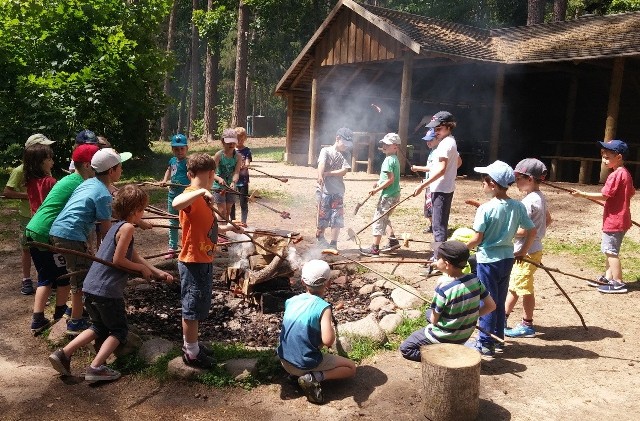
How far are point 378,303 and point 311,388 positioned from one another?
6.65ft

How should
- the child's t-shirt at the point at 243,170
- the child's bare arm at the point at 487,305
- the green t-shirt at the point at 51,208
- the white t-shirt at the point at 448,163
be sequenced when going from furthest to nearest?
the child's t-shirt at the point at 243,170 < the white t-shirt at the point at 448,163 < the green t-shirt at the point at 51,208 < the child's bare arm at the point at 487,305

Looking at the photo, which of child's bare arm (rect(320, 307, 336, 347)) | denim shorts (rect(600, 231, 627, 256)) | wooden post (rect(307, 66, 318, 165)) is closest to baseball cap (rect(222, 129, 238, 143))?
child's bare arm (rect(320, 307, 336, 347))

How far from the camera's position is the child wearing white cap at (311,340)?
3828mm

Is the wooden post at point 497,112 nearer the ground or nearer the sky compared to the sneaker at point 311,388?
nearer the sky

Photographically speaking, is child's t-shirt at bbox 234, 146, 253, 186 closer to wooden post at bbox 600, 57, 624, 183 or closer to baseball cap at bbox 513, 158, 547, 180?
baseball cap at bbox 513, 158, 547, 180

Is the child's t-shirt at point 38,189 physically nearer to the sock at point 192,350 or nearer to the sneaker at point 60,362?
the sneaker at point 60,362

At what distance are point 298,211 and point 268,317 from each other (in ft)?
18.3

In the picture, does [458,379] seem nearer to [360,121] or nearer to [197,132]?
[360,121]

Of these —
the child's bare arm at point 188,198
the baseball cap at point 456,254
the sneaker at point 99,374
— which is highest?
the child's bare arm at point 188,198

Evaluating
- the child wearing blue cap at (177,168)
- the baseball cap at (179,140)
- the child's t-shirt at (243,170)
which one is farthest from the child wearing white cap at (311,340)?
the child's t-shirt at (243,170)

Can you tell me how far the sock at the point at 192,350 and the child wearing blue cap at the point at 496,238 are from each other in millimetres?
2309

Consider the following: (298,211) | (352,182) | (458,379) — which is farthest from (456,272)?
(352,182)

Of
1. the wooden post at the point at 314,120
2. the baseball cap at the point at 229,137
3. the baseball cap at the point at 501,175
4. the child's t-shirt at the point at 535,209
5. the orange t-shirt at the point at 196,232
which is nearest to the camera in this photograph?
the orange t-shirt at the point at 196,232

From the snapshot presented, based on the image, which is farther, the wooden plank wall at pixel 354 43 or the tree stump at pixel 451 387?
the wooden plank wall at pixel 354 43
